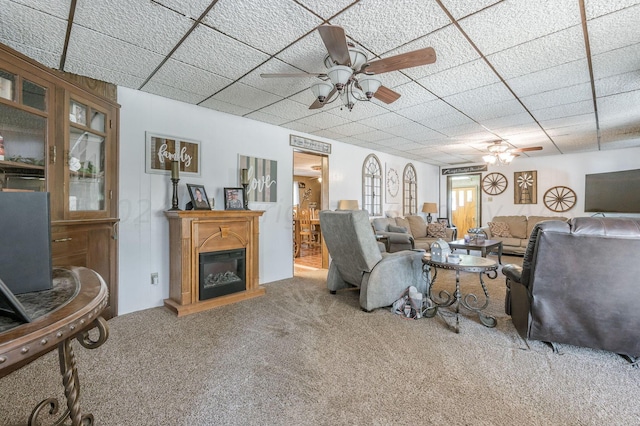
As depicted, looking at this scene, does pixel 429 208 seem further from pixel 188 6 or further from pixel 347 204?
pixel 188 6

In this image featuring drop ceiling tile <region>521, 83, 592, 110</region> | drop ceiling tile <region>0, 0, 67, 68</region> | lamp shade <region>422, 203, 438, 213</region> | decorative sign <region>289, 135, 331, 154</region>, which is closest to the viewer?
drop ceiling tile <region>0, 0, 67, 68</region>

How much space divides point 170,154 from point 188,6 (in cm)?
195

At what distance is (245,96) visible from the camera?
Result: 11.0 ft

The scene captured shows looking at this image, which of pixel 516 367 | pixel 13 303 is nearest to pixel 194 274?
pixel 13 303

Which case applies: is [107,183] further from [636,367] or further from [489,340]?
[636,367]

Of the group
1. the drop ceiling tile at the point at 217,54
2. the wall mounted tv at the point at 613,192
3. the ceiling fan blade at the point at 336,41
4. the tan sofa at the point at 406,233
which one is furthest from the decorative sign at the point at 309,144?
the wall mounted tv at the point at 613,192

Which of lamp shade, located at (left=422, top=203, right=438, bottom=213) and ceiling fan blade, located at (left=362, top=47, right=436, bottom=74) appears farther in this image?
lamp shade, located at (left=422, top=203, right=438, bottom=213)

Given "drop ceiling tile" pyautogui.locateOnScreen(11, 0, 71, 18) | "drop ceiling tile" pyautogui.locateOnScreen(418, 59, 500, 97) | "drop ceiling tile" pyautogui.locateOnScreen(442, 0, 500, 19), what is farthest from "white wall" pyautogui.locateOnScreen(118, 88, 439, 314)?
"drop ceiling tile" pyautogui.locateOnScreen(442, 0, 500, 19)

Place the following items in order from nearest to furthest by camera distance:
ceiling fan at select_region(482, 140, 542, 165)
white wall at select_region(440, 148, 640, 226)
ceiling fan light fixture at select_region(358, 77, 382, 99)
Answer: ceiling fan light fixture at select_region(358, 77, 382, 99) → ceiling fan at select_region(482, 140, 542, 165) → white wall at select_region(440, 148, 640, 226)

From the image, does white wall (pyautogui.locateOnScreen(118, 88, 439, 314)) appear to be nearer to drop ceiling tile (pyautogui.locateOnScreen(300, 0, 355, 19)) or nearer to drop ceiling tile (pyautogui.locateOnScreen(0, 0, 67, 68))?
drop ceiling tile (pyautogui.locateOnScreen(0, 0, 67, 68))

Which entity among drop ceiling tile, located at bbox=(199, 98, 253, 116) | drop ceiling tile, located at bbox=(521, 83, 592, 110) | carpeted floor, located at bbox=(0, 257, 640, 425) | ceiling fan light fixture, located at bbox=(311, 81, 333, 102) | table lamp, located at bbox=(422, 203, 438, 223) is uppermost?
drop ceiling tile, located at bbox=(199, 98, 253, 116)

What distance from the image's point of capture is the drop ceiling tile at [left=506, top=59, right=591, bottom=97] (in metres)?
2.62

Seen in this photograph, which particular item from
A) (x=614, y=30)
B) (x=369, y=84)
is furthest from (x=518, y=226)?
(x=369, y=84)

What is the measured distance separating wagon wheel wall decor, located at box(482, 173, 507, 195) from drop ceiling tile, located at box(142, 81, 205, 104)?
7191mm
